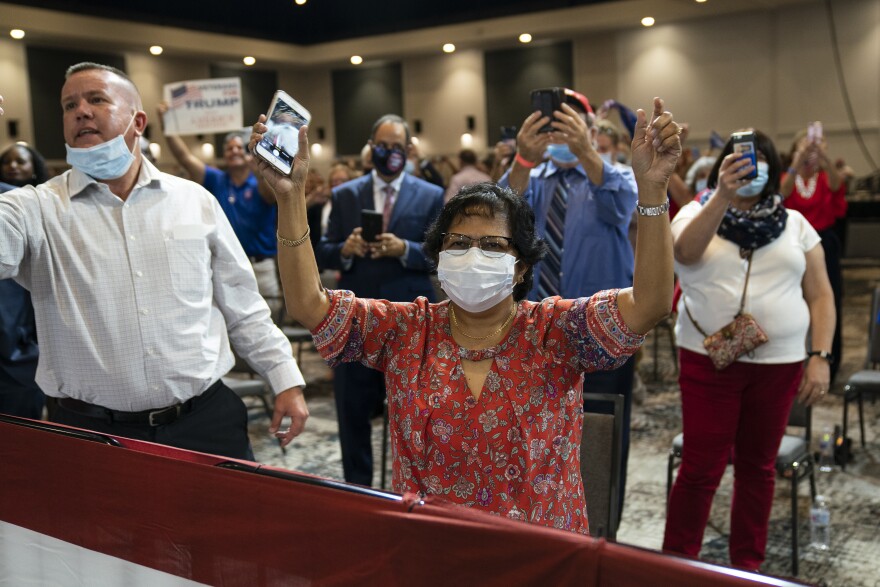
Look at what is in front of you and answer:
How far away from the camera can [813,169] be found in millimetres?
6238

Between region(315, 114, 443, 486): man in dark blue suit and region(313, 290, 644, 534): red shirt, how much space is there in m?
1.87

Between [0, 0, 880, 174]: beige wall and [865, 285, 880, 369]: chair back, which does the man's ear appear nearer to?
[865, 285, 880, 369]: chair back

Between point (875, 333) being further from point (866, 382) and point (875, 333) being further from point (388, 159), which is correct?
point (388, 159)

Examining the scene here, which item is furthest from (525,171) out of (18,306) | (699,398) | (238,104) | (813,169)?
(813,169)

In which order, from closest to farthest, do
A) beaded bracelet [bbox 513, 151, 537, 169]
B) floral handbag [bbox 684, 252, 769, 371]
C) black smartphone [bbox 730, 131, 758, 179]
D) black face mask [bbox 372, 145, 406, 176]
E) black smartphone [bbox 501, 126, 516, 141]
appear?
black smartphone [bbox 730, 131, 758, 179]
floral handbag [bbox 684, 252, 769, 371]
beaded bracelet [bbox 513, 151, 537, 169]
black face mask [bbox 372, 145, 406, 176]
black smartphone [bbox 501, 126, 516, 141]

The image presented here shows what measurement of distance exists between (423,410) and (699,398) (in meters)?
1.51

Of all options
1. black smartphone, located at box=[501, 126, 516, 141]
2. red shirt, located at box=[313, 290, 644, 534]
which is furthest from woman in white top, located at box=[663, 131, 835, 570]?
black smartphone, located at box=[501, 126, 516, 141]

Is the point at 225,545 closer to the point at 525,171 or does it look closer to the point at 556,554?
the point at 556,554

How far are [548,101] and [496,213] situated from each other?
45.3 inches

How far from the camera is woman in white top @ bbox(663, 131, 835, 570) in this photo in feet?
9.71

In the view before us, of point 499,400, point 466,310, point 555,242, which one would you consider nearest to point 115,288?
point 466,310

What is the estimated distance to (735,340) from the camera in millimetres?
2912

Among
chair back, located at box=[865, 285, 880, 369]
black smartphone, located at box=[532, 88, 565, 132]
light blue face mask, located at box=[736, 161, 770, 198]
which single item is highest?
black smartphone, located at box=[532, 88, 565, 132]

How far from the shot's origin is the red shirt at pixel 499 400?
72.4 inches
